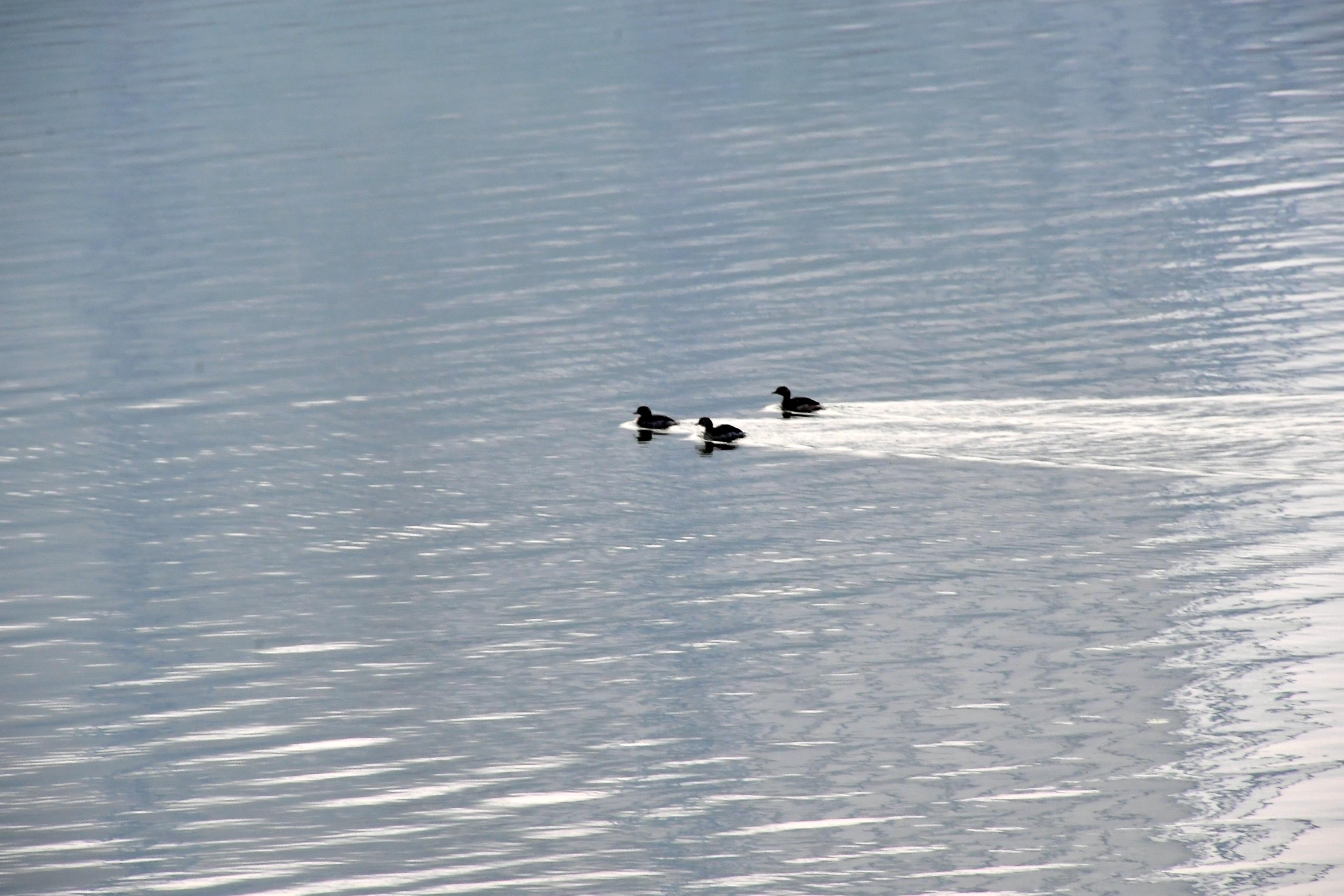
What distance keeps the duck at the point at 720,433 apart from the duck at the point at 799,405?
0.88 meters

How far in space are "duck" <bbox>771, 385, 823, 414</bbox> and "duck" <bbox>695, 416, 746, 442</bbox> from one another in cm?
88

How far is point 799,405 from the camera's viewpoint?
2820 cm

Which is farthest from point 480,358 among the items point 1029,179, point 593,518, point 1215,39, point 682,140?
point 1215,39

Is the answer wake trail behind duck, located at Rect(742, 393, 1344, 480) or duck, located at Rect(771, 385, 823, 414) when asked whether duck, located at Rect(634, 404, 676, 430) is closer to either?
wake trail behind duck, located at Rect(742, 393, 1344, 480)

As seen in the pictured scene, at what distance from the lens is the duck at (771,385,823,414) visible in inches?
1106

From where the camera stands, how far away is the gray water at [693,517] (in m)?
16.9

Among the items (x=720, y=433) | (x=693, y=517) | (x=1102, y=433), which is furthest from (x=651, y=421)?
(x=1102, y=433)

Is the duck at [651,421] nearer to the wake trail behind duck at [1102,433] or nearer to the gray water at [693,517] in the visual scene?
the gray water at [693,517]

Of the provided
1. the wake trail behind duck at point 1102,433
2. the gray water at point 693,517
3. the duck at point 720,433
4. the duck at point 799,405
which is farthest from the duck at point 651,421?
the duck at point 799,405

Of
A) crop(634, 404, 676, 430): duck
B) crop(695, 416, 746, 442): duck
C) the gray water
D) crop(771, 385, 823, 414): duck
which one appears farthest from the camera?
crop(634, 404, 676, 430): duck

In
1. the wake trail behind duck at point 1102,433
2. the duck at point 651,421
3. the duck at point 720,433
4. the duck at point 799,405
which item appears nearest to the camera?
the wake trail behind duck at point 1102,433

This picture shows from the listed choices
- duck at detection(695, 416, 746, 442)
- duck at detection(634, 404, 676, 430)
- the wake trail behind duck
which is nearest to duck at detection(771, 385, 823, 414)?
the wake trail behind duck

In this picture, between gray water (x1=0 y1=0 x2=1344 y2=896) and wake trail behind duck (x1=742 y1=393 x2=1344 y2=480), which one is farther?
wake trail behind duck (x1=742 y1=393 x2=1344 y2=480)

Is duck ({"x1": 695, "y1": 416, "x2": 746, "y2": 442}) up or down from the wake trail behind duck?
up
